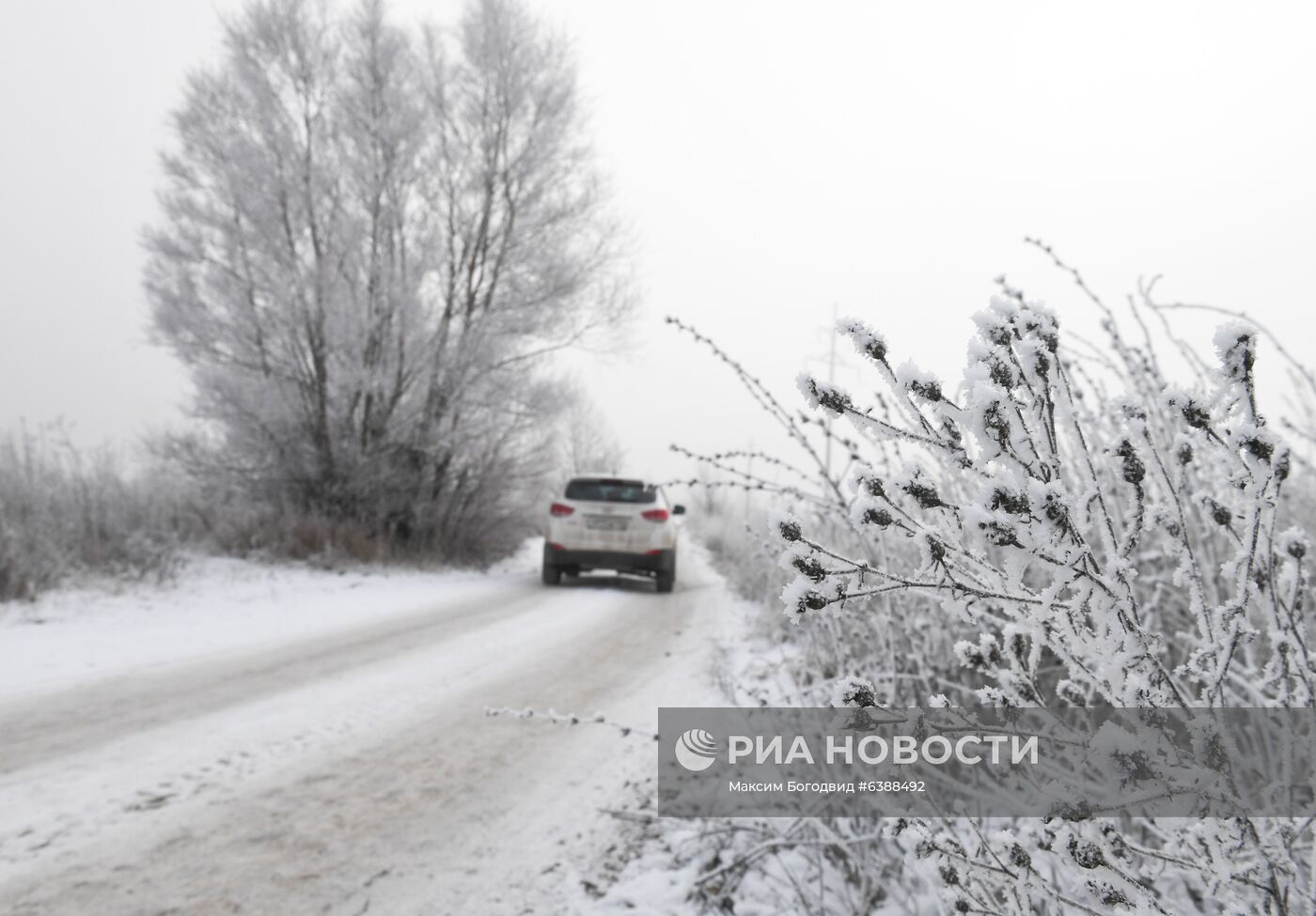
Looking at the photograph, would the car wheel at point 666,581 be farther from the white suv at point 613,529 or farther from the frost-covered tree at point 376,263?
the frost-covered tree at point 376,263

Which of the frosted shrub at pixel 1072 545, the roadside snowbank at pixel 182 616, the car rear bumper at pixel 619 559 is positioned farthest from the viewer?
the car rear bumper at pixel 619 559

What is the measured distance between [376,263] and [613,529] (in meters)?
5.83

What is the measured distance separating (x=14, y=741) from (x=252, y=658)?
1.73 metres

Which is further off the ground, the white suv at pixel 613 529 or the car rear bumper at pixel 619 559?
the white suv at pixel 613 529

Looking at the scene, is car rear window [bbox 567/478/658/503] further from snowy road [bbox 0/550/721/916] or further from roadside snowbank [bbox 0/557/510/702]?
snowy road [bbox 0/550/721/916]

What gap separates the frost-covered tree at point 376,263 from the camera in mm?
10688

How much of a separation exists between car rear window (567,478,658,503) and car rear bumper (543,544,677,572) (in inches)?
28.0

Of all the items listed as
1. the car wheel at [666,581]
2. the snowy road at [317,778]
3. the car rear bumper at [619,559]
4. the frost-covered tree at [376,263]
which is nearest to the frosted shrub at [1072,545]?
the snowy road at [317,778]

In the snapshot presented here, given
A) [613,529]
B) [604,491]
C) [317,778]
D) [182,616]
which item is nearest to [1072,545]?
[317,778]

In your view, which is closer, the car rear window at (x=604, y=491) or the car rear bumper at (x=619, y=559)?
the car rear bumper at (x=619, y=559)

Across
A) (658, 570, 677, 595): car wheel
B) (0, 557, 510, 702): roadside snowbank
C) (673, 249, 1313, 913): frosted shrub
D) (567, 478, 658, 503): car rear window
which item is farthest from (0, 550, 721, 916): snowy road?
(567, 478, 658, 503): car rear window

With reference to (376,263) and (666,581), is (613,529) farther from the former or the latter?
(376,263)

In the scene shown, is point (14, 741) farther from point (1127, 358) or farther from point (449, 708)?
point (1127, 358)

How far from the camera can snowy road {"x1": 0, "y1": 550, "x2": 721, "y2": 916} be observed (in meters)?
1.90
